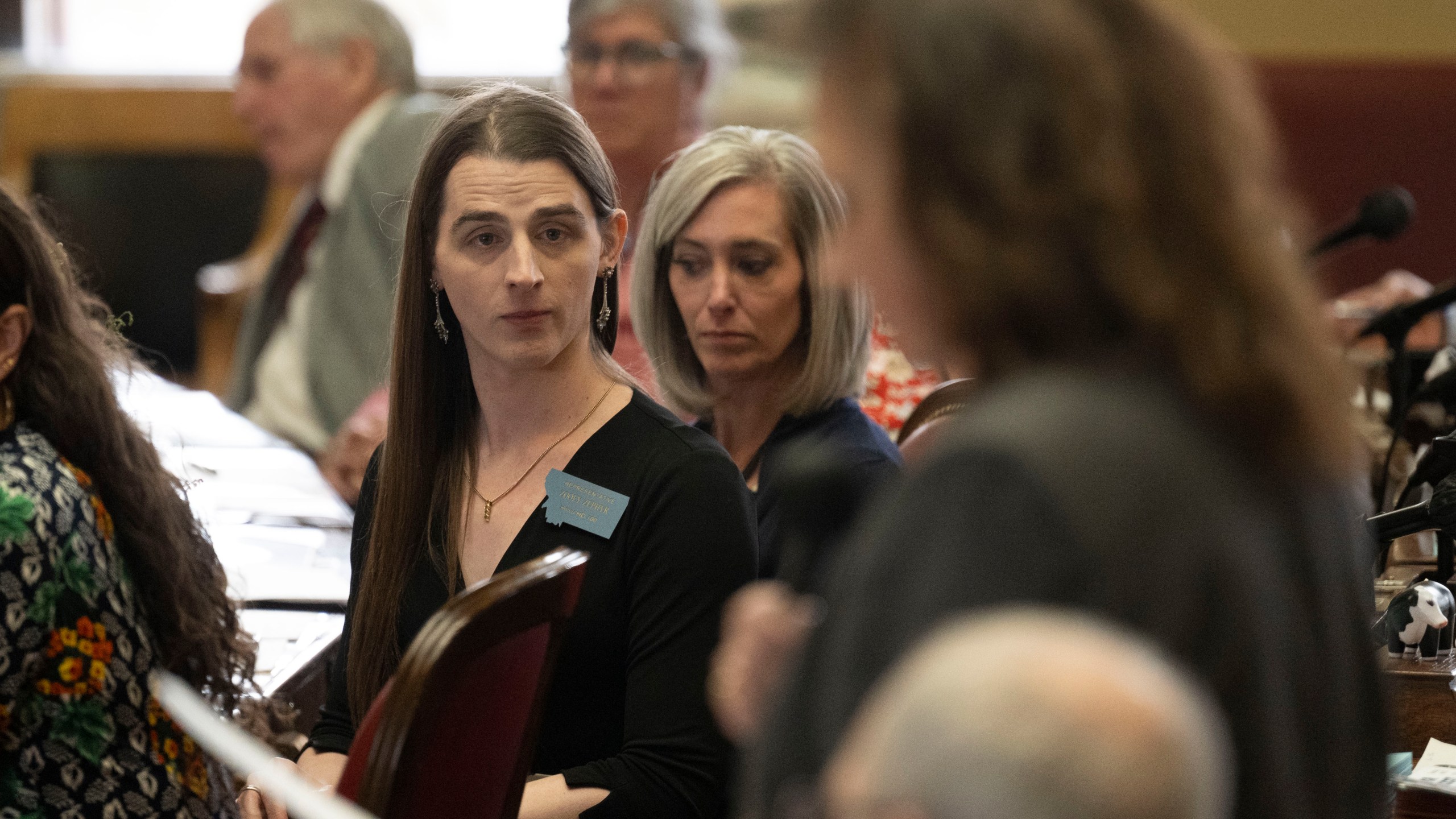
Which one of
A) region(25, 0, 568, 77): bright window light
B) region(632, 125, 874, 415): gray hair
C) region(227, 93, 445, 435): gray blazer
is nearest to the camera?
region(632, 125, 874, 415): gray hair

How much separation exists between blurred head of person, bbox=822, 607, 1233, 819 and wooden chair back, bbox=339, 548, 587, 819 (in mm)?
Result: 691

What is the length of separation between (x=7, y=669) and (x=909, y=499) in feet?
4.05

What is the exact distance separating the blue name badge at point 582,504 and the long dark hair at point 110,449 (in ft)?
1.50

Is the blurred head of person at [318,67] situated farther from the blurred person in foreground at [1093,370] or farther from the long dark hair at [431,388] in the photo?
the blurred person in foreground at [1093,370]

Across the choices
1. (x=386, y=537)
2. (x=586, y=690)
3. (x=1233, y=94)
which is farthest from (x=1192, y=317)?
(x=386, y=537)

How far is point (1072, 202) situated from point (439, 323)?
4.12 ft

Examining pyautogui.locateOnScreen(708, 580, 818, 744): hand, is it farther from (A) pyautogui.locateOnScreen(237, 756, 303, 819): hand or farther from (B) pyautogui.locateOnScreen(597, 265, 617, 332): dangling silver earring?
(B) pyautogui.locateOnScreen(597, 265, 617, 332): dangling silver earring

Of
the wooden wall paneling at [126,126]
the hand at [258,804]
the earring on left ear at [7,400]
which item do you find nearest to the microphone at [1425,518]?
the hand at [258,804]

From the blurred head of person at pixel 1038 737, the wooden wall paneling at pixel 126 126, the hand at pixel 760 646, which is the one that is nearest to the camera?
the blurred head of person at pixel 1038 737

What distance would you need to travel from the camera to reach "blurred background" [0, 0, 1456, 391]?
515 cm

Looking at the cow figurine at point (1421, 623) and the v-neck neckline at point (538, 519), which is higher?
the v-neck neckline at point (538, 519)

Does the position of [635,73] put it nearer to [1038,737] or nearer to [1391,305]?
[1391,305]

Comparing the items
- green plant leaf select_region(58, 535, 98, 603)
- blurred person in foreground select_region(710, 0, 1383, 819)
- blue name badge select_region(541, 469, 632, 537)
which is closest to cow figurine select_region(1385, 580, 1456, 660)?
blue name badge select_region(541, 469, 632, 537)

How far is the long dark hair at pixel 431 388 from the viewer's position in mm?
1721
